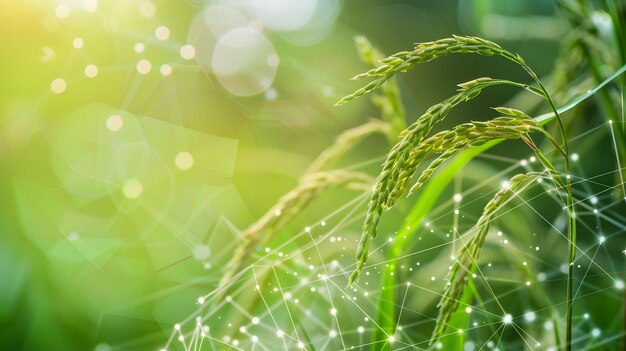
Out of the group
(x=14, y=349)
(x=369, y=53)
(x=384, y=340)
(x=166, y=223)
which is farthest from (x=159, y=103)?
(x=384, y=340)

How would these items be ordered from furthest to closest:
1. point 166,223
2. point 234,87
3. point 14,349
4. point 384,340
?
point 234,87 < point 166,223 < point 14,349 < point 384,340

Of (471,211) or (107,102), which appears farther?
(107,102)

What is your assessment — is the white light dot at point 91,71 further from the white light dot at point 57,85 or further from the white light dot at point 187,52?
the white light dot at point 187,52

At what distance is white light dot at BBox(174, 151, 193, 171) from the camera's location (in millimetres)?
1774

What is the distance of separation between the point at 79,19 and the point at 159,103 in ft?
1.05

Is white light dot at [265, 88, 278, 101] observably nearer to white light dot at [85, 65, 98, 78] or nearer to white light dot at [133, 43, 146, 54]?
white light dot at [133, 43, 146, 54]

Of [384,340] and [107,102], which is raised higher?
[384,340]

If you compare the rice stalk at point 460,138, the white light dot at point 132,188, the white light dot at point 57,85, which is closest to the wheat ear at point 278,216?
the rice stalk at point 460,138

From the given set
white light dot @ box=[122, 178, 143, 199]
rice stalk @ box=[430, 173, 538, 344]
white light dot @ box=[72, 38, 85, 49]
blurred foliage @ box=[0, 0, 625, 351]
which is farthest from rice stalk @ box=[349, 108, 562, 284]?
white light dot @ box=[72, 38, 85, 49]

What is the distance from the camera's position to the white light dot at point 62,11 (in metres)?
1.71

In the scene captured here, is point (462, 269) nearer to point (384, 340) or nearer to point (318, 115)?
point (384, 340)

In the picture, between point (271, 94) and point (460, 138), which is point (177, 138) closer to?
point (271, 94)

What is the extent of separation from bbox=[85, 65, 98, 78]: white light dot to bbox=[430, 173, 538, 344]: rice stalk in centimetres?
155

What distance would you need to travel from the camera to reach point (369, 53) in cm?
90
